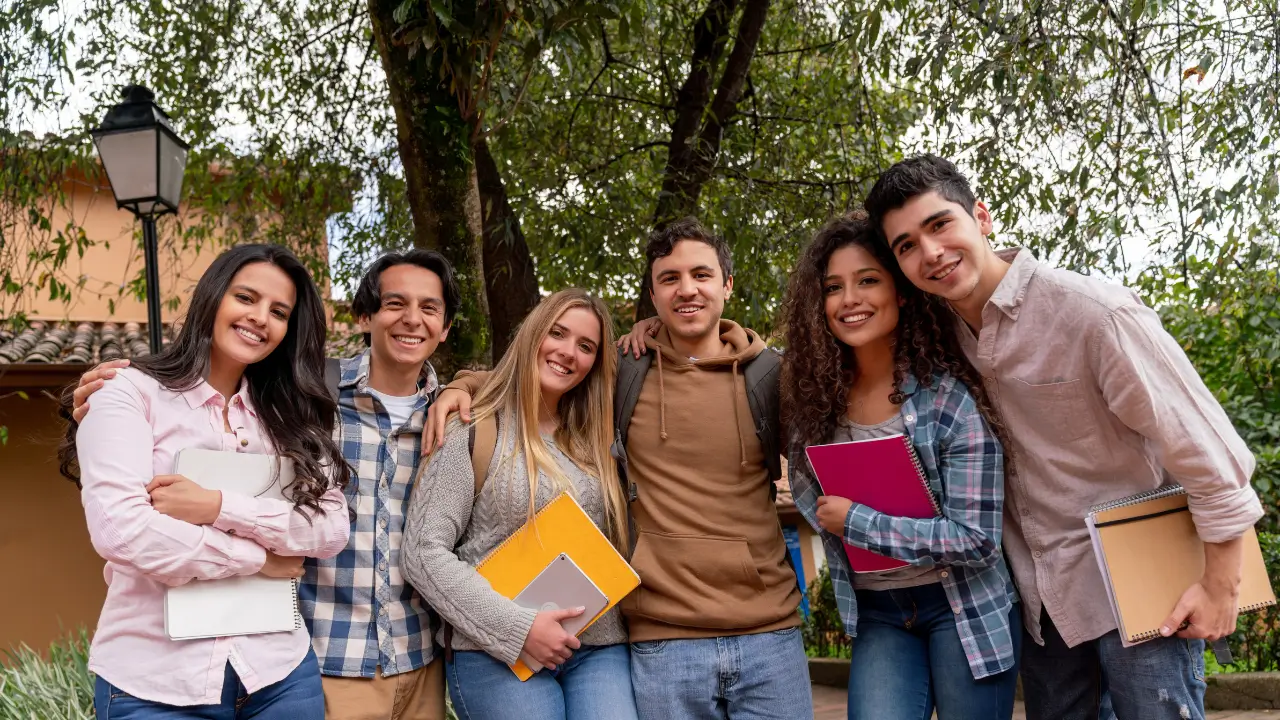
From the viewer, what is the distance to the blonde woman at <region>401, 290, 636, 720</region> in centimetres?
265

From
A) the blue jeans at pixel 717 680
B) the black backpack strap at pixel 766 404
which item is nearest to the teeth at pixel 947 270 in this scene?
the black backpack strap at pixel 766 404

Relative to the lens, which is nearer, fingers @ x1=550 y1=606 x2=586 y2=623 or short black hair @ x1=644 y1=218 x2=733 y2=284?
fingers @ x1=550 y1=606 x2=586 y2=623

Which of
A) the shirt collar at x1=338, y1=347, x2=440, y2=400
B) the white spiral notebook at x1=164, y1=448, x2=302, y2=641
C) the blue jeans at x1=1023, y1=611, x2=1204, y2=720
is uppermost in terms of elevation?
the shirt collar at x1=338, y1=347, x2=440, y2=400

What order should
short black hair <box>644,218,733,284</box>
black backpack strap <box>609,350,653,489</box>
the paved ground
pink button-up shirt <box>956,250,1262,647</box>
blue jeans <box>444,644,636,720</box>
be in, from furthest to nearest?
1. the paved ground
2. short black hair <box>644,218,733,284</box>
3. black backpack strap <box>609,350,653,489</box>
4. blue jeans <box>444,644,636,720</box>
5. pink button-up shirt <box>956,250,1262,647</box>

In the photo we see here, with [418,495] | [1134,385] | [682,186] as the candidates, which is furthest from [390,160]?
[1134,385]

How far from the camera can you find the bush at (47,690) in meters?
3.81

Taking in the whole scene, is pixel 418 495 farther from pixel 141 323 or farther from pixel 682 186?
pixel 141 323

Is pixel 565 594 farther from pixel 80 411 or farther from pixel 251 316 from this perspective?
pixel 80 411

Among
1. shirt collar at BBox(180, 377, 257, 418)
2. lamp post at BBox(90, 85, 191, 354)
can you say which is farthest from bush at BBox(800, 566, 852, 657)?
shirt collar at BBox(180, 377, 257, 418)

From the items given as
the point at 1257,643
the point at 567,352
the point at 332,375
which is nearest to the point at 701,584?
the point at 567,352

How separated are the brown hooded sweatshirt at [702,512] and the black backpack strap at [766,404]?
0.07 feet

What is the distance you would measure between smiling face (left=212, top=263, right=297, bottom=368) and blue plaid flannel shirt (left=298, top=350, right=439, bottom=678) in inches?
12.5

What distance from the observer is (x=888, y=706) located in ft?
8.80

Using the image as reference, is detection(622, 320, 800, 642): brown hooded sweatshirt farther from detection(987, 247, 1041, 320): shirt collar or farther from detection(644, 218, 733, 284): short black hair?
detection(987, 247, 1041, 320): shirt collar
